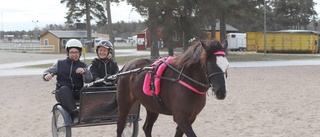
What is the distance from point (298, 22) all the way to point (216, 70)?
77.3 m

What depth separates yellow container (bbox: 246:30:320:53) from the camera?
4631 centimetres

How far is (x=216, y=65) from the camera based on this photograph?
13.5ft

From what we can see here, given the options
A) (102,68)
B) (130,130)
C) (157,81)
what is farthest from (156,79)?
(130,130)

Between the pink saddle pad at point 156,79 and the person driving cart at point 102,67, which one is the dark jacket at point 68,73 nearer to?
the person driving cart at point 102,67

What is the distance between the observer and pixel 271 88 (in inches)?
567

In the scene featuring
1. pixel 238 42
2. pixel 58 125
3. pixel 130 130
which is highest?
pixel 238 42

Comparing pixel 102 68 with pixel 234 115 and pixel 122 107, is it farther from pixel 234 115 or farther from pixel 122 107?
pixel 234 115

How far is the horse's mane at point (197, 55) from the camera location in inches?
165

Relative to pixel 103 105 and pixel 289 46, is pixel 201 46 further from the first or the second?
pixel 289 46

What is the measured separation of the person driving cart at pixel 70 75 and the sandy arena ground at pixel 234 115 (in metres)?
1.46

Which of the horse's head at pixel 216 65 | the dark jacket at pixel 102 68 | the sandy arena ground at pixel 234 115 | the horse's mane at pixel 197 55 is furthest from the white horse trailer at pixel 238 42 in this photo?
the horse's head at pixel 216 65

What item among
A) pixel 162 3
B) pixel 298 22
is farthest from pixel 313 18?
pixel 162 3

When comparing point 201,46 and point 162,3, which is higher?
point 162,3

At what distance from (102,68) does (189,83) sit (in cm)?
244
